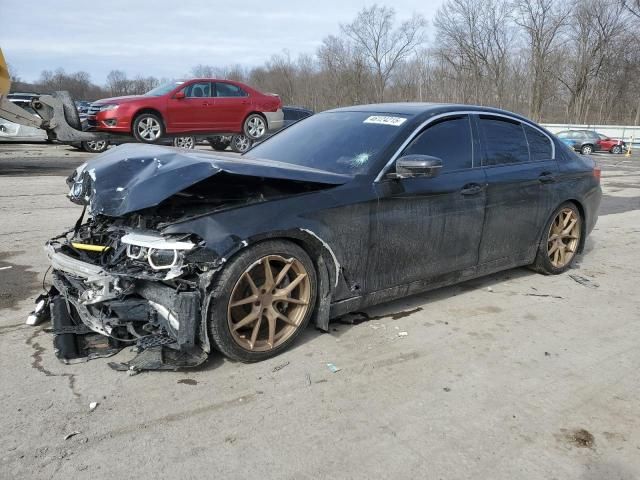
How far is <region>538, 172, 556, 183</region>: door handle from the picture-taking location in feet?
16.2

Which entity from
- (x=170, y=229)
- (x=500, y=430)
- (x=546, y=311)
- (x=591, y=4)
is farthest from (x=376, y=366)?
(x=591, y=4)

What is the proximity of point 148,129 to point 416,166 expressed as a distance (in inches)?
413

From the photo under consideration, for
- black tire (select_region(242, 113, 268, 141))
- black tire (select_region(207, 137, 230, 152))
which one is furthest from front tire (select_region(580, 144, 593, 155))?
black tire (select_region(207, 137, 230, 152))

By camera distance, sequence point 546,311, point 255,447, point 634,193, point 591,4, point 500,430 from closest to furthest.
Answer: point 255,447 < point 500,430 < point 546,311 < point 634,193 < point 591,4

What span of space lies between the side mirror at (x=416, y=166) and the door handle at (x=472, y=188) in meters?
0.55

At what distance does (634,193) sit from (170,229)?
12.5 m

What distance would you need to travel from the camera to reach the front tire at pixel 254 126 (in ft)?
47.9

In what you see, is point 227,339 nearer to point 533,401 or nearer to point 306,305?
point 306,305

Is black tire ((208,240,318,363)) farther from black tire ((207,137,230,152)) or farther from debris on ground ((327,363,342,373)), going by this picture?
black tire ((207,137,230,152))

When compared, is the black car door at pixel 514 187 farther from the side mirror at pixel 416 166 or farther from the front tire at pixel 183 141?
the front tire at pixel 183 141

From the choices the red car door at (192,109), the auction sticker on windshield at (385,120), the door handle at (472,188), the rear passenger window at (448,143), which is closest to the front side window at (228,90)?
the red car door at (192,109)

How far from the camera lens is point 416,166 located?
11.9 feet

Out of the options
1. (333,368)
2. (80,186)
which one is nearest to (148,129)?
(80,186)

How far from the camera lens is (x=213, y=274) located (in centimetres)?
302
